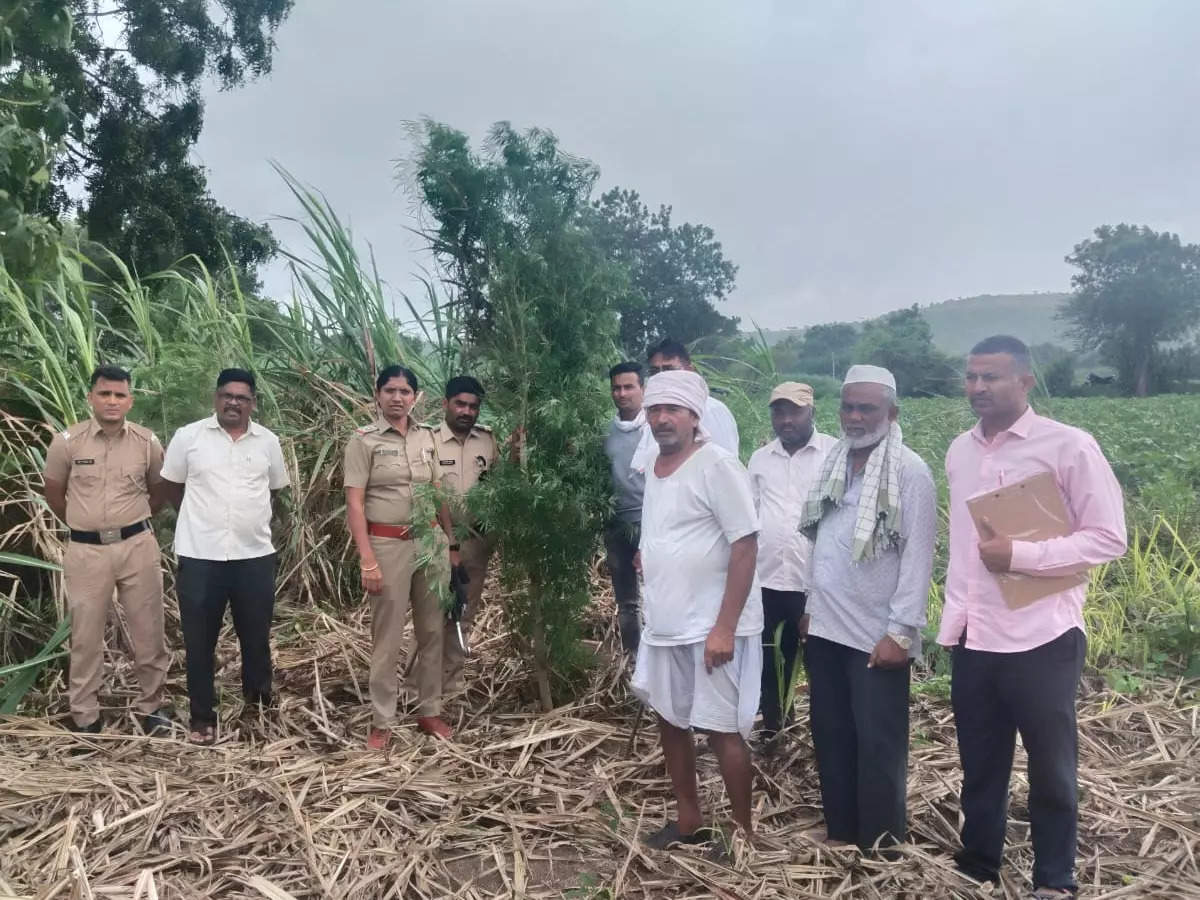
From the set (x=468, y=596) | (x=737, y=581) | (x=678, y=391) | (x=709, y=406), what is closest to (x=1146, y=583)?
(x=709, y=406)

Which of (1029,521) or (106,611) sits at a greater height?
(1029,521)

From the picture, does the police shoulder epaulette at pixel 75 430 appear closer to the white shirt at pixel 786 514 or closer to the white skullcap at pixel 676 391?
the white skullcap at pixel 676 391

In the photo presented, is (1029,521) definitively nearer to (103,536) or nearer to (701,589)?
(701,589)

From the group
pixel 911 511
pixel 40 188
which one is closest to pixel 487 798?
pixel 911 511

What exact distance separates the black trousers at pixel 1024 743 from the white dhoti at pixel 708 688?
0.67 m

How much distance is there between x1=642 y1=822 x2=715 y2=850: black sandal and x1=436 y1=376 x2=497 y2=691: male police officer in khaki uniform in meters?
1.57

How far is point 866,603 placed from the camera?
3053 millimetres

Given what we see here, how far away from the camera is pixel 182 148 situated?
14297 millimetres

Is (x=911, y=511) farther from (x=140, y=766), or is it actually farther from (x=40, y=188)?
(x=40, y=188)

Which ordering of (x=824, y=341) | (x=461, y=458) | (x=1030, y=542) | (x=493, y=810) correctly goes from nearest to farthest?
(x=1030, y=542) → (x=493, y=810) → (x=461, y=458) → (x=824, y=341)

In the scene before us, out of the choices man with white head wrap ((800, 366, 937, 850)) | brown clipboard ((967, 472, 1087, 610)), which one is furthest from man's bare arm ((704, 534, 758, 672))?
brown clipboard ((967, 472, 1087, 610))

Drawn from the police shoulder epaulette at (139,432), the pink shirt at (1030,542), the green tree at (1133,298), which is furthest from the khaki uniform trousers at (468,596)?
the green tree at (1133,298)

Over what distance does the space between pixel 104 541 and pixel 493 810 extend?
2.29 metres

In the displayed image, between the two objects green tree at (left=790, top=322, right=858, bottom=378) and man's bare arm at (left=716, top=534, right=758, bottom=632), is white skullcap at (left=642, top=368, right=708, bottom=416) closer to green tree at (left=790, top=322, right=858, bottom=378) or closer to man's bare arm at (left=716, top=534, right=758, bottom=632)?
man's bare arm at (left=716, top=534, right=758, bottom=632)
